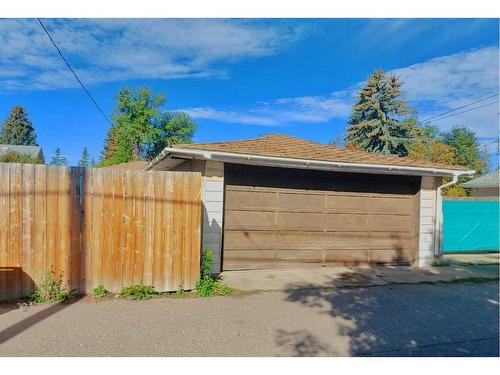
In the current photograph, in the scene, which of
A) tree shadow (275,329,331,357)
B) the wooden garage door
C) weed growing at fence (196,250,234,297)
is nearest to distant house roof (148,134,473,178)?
the wooden garage door

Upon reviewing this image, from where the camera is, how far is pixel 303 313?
4.76 meters

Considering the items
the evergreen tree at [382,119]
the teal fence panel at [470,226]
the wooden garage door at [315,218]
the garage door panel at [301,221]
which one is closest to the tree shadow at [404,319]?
the wooden garage door at [315,218]

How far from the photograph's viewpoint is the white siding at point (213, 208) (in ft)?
22.2

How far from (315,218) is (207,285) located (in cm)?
325

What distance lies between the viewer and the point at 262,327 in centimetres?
418

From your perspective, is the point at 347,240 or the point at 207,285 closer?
the point at 207,285

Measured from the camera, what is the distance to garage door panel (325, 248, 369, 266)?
7.95m

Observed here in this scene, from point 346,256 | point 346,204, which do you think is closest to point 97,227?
point 346,204

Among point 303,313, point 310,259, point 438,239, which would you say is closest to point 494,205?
point 438,239

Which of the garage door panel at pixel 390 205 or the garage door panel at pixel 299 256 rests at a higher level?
the garage door panel at pixel 390 205

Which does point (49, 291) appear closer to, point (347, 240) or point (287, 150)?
point (287, 150)

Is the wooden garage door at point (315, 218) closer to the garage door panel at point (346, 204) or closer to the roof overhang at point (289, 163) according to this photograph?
the garage door panel at point (346, 204)

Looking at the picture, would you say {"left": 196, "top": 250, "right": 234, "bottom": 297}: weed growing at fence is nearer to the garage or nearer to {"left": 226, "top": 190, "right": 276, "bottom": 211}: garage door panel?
the garage
